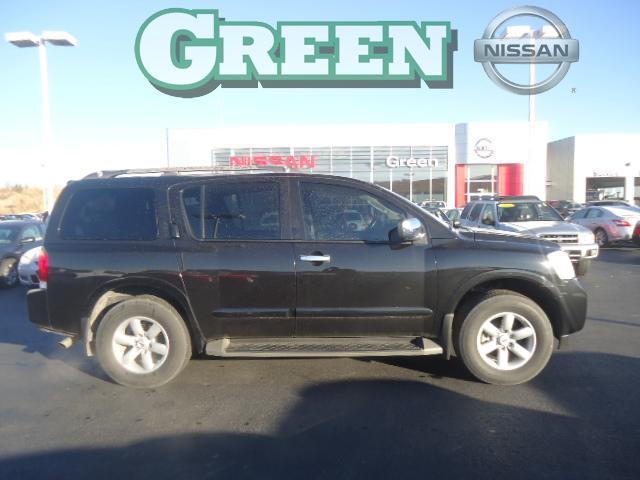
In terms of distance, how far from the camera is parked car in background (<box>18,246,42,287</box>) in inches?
374

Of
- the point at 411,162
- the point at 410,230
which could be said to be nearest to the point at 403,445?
the point at 410,230

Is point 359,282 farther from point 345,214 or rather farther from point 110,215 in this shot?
point 110,215

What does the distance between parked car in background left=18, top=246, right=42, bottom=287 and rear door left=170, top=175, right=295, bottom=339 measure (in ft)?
21.9

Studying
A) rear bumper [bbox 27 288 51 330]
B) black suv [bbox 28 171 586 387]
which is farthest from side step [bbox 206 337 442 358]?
rear bumper [bbox 27 288 51 330]

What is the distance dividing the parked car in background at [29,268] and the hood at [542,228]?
31.3 feet

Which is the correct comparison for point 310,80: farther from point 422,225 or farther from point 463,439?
point 463,439

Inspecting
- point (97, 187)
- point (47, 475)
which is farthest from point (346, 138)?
point (47, 475)

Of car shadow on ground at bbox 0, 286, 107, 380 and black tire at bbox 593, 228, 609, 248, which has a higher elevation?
black tire at bbox 593, 228, 609, 248

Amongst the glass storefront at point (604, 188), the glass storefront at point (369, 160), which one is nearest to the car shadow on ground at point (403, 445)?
the glass storefront at point (369, 160)

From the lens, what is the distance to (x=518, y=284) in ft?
14.5

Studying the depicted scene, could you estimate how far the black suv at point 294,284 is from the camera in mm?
4285

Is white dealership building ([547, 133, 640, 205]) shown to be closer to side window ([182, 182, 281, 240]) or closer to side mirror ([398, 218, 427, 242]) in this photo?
side mirror ([398, 218, 427, 242])

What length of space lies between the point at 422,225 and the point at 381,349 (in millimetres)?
1164

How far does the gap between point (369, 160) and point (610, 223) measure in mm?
18221
